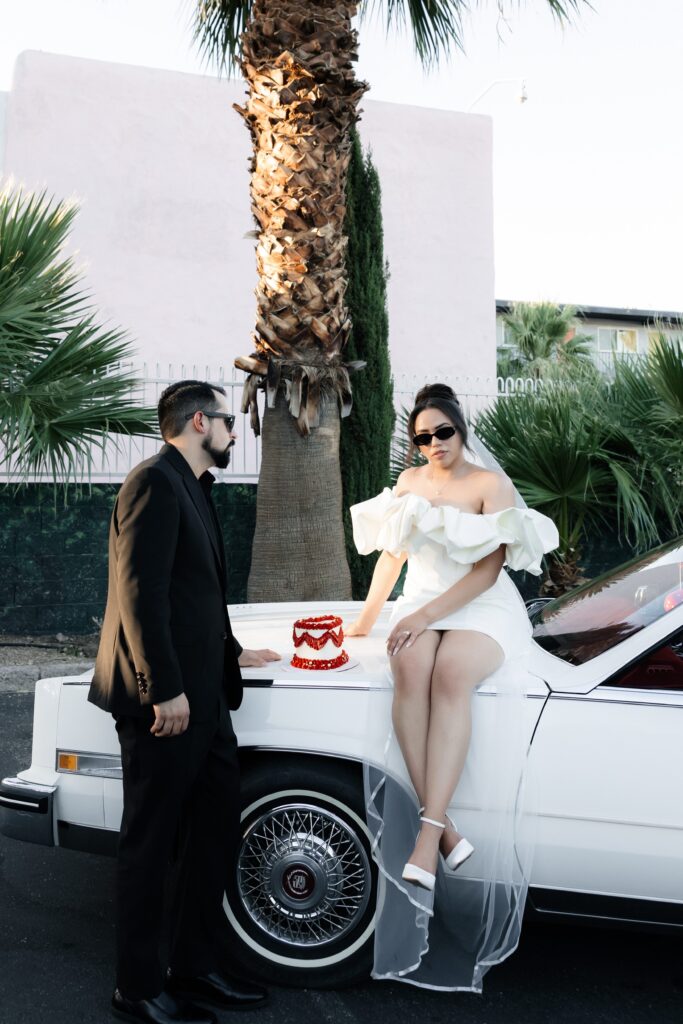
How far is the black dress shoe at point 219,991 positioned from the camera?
9.98 feet

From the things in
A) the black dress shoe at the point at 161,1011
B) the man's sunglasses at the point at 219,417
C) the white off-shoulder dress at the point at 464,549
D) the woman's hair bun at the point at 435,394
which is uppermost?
the woman's hair bun at the point at 435,394

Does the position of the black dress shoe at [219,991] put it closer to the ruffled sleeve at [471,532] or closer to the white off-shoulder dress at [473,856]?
the white off-shoulder dress at [473,856]

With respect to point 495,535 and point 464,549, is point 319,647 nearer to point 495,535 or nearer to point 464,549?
point 464,549

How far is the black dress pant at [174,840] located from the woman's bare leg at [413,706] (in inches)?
21.1

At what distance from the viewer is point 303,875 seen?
3.17 metres

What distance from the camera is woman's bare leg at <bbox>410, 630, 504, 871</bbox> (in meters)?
2.96

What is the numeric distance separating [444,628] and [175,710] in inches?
39.6

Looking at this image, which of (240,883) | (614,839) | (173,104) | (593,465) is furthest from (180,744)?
(173,104)

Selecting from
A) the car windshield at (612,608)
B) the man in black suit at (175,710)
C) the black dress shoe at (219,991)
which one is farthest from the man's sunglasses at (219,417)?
the black dress shoe at (219,991)

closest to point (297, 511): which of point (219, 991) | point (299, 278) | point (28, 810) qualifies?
point (299, 278)

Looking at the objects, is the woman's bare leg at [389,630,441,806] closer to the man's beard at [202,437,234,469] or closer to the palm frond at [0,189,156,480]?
the man's beard at [202,437,234,469]

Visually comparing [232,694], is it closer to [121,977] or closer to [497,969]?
[121,977]

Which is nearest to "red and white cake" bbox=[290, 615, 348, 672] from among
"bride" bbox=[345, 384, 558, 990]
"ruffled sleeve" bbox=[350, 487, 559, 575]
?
"bride" bbox=[345, 384, 558, 990]

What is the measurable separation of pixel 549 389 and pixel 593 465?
91 centimetres
